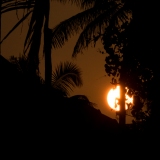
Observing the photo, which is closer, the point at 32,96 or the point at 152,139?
the point at 32,96

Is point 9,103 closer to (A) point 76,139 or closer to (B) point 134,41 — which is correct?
(A) point 76,139

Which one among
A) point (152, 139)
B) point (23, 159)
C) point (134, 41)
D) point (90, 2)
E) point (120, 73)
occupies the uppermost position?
point (90, 2)

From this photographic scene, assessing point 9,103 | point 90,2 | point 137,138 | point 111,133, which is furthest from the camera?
point 90,2

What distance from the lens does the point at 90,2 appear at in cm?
938

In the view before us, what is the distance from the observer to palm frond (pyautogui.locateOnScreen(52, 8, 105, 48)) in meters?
9.18

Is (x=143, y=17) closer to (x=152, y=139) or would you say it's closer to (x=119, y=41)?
(x=119, y=41)

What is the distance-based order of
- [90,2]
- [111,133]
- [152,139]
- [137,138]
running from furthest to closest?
[90,2] → [111,133] → [137,138] → [152,139]

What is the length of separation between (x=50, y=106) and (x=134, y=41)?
4.49 ft

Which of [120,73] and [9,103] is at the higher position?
[120,73]

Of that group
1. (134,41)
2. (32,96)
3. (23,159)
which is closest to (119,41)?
(134,41)

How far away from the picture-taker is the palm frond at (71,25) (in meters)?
9.18

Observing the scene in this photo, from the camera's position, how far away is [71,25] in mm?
9312

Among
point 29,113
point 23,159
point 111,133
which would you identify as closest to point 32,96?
point 29,113

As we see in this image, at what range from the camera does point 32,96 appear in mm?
3541
